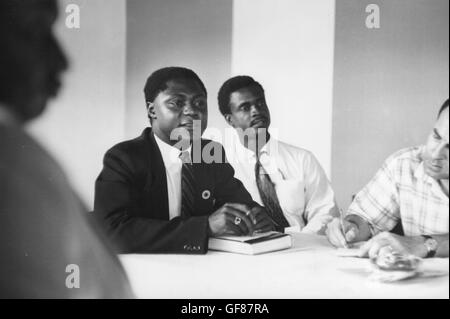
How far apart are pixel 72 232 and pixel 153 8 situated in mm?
963

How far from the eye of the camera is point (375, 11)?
202 centimetres

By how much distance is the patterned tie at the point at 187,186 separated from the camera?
2.04 meters

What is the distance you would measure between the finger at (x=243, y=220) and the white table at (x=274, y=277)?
115 mm

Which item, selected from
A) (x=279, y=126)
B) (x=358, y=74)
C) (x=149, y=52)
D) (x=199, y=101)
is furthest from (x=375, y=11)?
(x=149, y=52)

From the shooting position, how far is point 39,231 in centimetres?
213

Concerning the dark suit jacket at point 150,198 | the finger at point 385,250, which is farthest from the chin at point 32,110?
the finger at point 385,250

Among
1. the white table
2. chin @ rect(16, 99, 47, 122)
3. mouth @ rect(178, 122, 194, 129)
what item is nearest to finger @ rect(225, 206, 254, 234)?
the white table

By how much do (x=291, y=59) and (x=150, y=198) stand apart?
776mm

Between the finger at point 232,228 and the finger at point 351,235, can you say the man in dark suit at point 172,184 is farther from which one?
the finger at point 351,235

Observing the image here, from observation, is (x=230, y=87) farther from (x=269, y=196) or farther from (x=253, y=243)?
(x=253, y=243)

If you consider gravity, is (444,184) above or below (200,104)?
below

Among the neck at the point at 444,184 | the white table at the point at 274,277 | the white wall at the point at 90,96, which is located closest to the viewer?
the white table at the point at 274,277

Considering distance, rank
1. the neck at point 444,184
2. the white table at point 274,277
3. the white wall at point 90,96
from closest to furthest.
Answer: the white table at point 274,277 → the neck at point 444,184 → the white wall at point 90,96

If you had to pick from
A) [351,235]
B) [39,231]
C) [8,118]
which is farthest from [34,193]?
[351,235]
